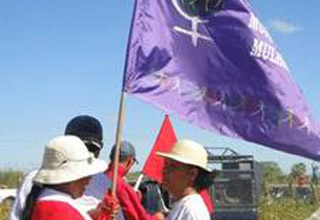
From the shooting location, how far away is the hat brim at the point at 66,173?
13.0 feet

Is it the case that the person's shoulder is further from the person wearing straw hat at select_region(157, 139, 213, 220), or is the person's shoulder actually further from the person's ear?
the person's ear

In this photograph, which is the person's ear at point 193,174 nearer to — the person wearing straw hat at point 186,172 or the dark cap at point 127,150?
the person wearing straw hat at point 186,172

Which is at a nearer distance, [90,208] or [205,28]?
[90,208]

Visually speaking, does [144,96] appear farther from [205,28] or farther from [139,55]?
[205,28]

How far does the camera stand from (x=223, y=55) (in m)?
5.31

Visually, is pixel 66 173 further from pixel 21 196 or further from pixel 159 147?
pixel 159 147

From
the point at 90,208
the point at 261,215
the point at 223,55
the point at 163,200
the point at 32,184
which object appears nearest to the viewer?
the point at 32,184

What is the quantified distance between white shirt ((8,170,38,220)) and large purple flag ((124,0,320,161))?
0.98 meters

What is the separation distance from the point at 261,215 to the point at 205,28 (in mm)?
12111

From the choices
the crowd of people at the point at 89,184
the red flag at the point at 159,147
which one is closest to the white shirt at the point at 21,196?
the crowd of people at the point at 89,184

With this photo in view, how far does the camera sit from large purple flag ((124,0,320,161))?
16.7ft

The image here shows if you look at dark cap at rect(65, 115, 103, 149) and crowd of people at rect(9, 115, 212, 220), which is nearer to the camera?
crowd of people at rect(9, 115, 212, 220)

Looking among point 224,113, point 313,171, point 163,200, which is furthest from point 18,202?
point 313,171

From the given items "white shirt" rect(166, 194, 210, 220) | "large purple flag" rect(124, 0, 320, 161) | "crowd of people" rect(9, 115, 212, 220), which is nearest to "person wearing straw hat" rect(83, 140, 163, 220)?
"crowd of people" rect(9, 115, 212, 220)
